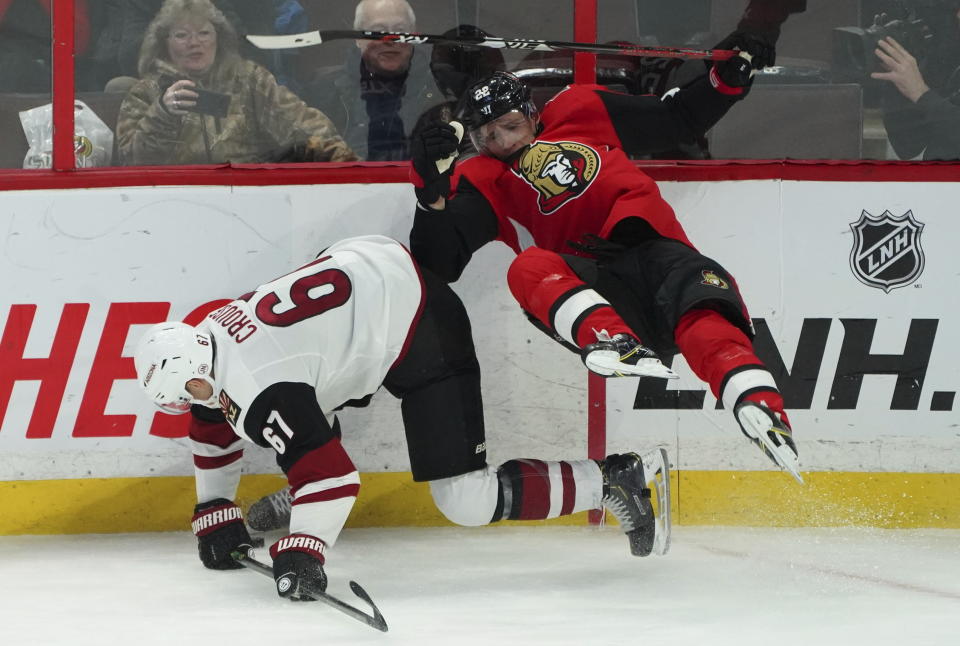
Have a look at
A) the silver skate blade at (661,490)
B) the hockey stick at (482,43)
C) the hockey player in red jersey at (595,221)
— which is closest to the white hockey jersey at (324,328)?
the hockey player in red jersey at (595,221)

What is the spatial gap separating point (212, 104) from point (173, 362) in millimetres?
961

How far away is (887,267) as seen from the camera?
3.37 m

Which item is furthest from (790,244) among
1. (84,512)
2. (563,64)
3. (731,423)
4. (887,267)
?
(84,512)

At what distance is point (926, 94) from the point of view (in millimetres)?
3410

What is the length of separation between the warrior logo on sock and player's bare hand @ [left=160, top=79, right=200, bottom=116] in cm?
153

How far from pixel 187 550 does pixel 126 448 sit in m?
0.36

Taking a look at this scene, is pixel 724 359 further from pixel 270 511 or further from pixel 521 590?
pixel 270 511

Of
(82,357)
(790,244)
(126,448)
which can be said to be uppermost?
(790,244)

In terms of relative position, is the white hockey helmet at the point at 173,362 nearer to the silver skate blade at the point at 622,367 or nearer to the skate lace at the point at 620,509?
the silver skate blade at the point at 622,367

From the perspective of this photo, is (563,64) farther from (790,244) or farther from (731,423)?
(731,423)

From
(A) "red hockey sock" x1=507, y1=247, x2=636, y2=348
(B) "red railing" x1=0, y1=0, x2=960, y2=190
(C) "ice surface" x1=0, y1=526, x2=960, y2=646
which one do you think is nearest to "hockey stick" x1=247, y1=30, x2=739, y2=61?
(B) "red railing" x1=0, y1=0, x2=960, y2=190

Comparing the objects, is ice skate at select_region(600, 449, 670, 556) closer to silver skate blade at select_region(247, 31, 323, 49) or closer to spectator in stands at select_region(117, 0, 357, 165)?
spectator in stands at select_region(117, 0, 357, 165)

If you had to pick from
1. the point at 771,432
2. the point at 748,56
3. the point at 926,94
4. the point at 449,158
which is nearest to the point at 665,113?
the point at 748,56

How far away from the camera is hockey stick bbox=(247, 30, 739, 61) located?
3.24 metres
